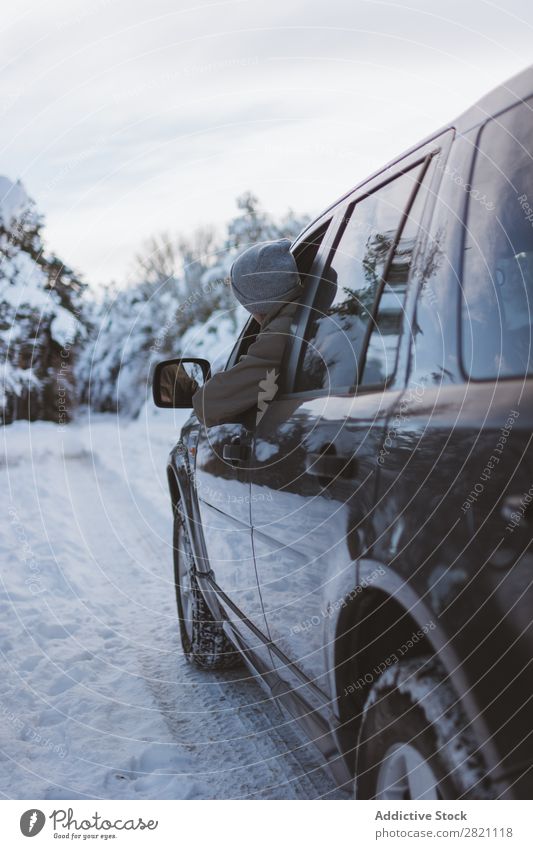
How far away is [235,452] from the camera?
131 inches

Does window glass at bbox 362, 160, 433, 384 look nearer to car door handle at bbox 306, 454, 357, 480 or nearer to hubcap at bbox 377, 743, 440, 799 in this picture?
car door handle at bbox 306, 454, 357, 480

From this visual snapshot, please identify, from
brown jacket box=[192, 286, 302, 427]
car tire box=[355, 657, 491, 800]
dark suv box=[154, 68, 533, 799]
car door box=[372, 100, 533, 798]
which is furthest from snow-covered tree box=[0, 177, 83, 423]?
car tire box=[355, 657, 491, 800]

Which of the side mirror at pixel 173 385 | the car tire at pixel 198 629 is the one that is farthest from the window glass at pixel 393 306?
the car tire at pixel 198 629

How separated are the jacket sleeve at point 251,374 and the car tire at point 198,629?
1274 millimetres

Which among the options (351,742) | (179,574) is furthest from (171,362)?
(351,742)

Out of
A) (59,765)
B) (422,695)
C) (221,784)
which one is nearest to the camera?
(422,695)

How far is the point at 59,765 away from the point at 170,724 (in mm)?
510

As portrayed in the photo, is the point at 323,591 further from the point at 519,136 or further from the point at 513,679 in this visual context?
the point at 519,136

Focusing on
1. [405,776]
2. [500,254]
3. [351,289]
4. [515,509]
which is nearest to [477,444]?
[515,509]

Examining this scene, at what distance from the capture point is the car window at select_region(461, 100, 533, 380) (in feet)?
5.65

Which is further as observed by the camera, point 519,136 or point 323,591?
point 323,591

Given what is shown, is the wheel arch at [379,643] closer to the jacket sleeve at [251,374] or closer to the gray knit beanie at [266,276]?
the jacket sleeve at [251,374]

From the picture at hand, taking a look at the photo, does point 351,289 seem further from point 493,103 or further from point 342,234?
point 493,103
